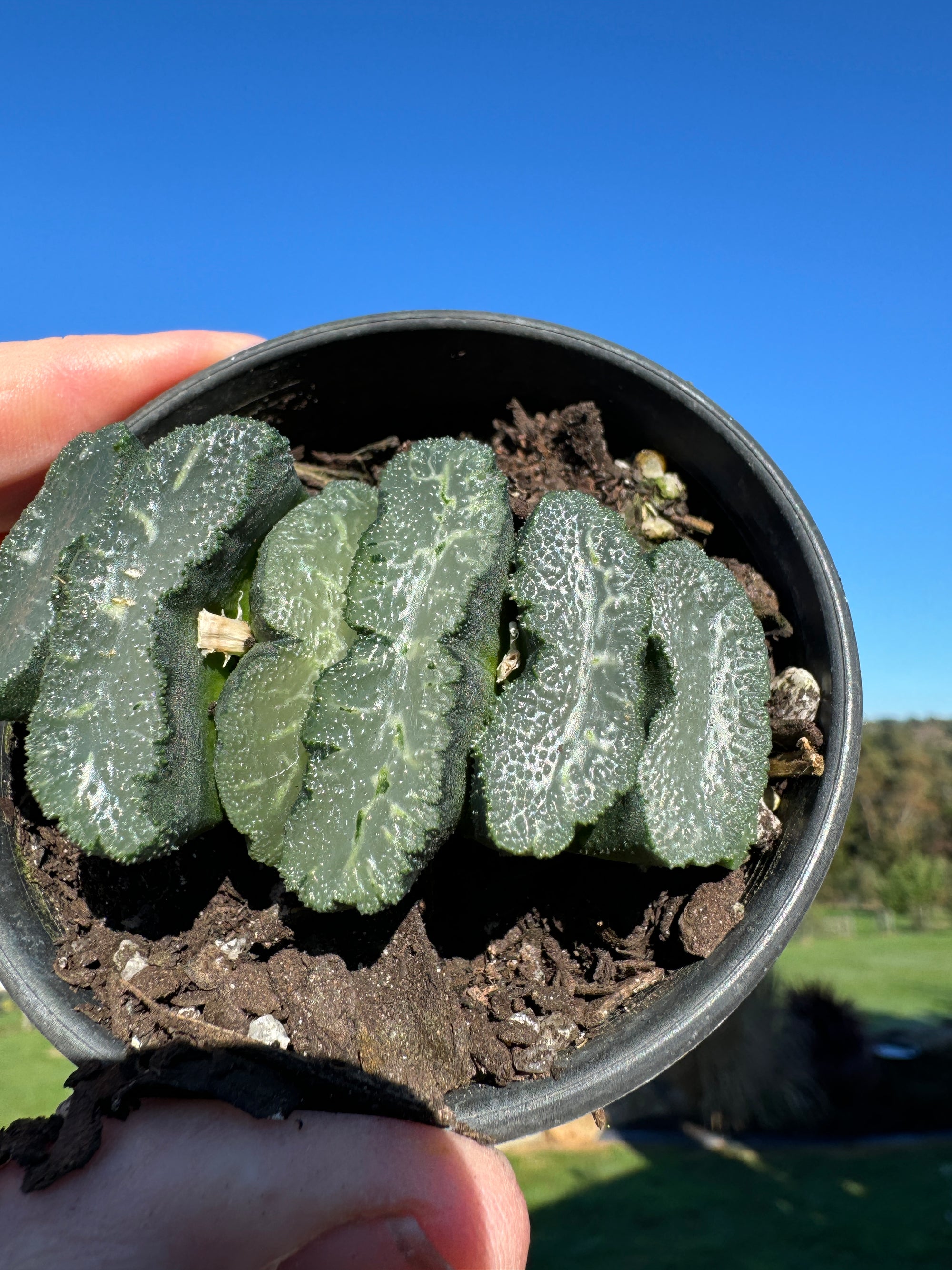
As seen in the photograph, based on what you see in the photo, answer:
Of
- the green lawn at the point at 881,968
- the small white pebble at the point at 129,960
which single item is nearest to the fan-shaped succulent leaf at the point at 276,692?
the small white pebble at the point at 129,960

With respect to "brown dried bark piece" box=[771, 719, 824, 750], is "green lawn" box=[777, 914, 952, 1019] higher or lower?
lower

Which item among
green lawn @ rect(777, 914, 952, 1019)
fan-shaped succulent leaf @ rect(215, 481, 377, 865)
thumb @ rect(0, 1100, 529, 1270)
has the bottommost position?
green lawn @ rect(777, 914, 952, 1019)

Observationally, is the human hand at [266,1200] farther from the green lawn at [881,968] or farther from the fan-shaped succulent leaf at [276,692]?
the green lawn at [881,968]

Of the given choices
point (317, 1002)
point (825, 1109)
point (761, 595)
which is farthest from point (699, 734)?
point (825, 1109)

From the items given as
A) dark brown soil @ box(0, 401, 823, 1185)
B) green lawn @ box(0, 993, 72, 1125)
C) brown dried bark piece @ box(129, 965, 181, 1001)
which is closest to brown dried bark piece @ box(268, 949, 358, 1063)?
dark brown soil @ box(0, 401, 823, 1185)

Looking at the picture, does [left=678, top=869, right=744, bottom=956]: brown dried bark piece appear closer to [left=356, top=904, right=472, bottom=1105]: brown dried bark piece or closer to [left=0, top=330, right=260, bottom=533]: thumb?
[left=356, top=904, right=472, bottom=1105]: brown dried bark piece

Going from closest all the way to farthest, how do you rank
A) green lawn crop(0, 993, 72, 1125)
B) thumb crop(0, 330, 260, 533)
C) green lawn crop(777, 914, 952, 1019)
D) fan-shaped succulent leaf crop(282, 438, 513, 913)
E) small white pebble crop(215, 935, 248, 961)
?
fan-shaped succulent leaf crop(282, 438, 513, 913)
small white pebble crop(215, 935, 248, 961)
thumb crop(0, 330, 260, 533)
green lawn crop(0, 993, 72, 1125)
green lawn crop(777, 914, 952, 1019)
